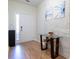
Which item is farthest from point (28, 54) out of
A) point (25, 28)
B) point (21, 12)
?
point (21, 12)

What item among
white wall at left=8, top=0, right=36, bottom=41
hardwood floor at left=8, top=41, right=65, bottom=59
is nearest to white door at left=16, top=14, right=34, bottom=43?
white wall at left=8, top=0, right=36, bottom=41

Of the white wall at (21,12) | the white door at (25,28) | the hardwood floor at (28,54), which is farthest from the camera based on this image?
the white door at (25,28)

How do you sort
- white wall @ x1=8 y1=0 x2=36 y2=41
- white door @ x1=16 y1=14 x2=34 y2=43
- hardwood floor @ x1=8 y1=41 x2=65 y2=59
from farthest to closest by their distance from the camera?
white door @ x1=16 y1=14 x2=34 y2=43 < white wall @ x1=8 y1=0 x2=36 y2=41 < hardwood floor @ x1=8 y1=41 x2=65 y2=59

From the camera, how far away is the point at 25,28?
19.2 feet

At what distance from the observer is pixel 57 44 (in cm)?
323

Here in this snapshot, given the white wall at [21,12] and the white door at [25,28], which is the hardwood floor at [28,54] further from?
the white wall at [21,12]

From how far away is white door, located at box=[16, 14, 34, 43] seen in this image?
5.61 m

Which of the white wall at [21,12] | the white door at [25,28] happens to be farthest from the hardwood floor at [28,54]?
the white wall at [21,12]

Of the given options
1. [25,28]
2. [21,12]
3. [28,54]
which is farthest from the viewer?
[25,28]

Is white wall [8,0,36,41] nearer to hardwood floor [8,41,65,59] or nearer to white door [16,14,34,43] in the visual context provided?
white door [16,14,34,43]

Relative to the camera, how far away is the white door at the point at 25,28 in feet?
18.4

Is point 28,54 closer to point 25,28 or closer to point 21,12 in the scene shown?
point 25,28
